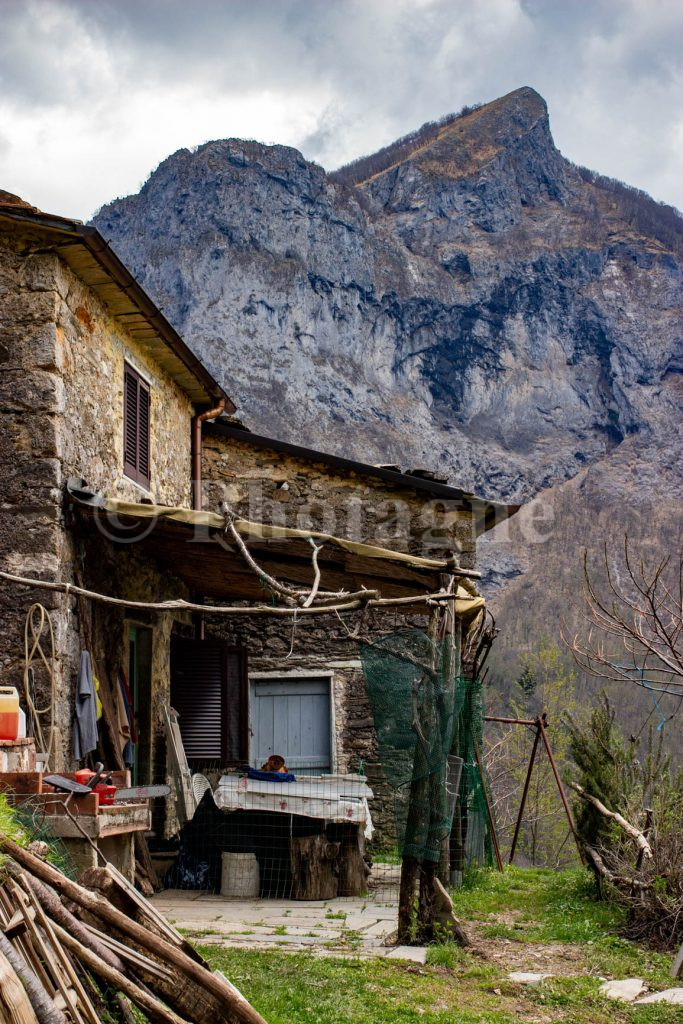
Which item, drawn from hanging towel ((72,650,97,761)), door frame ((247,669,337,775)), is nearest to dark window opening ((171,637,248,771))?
door frame ((247,669,337,775))

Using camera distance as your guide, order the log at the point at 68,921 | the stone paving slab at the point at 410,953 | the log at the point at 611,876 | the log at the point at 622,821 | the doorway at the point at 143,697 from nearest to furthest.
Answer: the log at the point at 68,921 < the stone paving slab at the point at 410,953 < the log at the point at 611,876 < the log at the point at 622,821 < the doorway at the point at 143,697

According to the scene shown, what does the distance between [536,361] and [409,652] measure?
6214cm

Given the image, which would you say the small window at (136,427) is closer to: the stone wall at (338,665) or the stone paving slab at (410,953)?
the stone wall at (338,665)

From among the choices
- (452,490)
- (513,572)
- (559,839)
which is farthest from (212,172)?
(452,490)

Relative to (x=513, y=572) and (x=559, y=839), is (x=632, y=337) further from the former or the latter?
(x=559, y=839)

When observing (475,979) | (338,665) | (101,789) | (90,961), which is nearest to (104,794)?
(101,789)

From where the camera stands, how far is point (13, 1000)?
109 inches

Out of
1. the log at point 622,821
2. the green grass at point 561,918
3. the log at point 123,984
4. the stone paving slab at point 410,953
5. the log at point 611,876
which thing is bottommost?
the green grass at point 561,918

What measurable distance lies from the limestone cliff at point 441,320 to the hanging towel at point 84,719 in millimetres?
46696

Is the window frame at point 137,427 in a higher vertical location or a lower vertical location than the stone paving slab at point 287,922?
higher

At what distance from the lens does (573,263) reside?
71250 millimetres

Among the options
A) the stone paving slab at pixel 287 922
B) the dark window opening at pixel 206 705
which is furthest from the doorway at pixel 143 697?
the stone paving slab at pixel 287 922

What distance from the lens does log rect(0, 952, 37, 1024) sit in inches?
109

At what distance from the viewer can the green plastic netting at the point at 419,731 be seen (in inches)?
248
